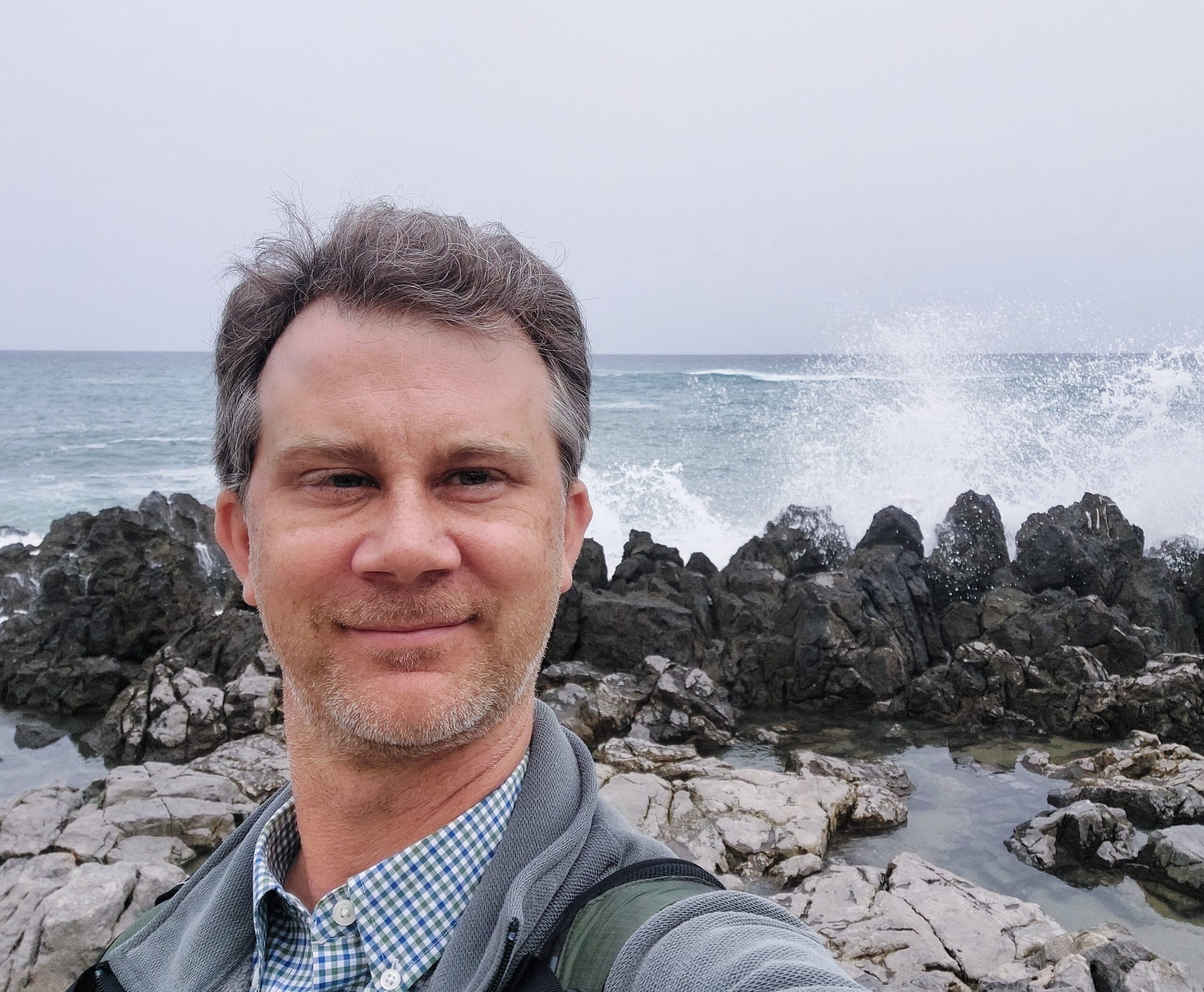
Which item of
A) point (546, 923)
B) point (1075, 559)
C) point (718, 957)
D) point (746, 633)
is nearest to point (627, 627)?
point (746, 633)

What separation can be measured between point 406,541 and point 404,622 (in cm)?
15

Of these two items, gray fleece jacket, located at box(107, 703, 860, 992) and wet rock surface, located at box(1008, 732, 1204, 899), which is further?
wet rock surface, located at box(1008, 732, 1204, 899)

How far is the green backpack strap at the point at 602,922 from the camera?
1.24 meters

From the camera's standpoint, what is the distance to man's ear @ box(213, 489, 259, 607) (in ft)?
6.27

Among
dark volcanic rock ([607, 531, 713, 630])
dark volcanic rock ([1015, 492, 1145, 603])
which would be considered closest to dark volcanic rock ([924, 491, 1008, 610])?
dark volcanic rock ([1015, 492, 1145, 603])

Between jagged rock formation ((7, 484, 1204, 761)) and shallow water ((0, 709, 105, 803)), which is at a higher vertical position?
jagged rock formation ((7, 484, 1204, 761))

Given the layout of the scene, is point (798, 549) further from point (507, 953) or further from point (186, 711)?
point (507, 953)

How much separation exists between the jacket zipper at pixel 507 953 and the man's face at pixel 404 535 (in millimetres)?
355

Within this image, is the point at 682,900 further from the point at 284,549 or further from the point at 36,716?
the point at 36,716

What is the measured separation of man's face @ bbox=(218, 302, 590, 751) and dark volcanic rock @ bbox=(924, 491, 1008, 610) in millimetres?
11062

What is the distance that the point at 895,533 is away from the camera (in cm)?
1330

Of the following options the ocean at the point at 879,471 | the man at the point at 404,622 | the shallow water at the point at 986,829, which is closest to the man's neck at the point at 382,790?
the man at the point at 404,622

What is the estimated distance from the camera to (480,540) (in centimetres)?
157

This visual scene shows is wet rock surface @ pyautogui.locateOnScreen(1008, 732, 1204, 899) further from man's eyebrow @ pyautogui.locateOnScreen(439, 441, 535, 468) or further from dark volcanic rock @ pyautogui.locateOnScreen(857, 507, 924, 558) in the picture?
man's eyebrow @ pyautogui.locateOnScreen(439, 441, 535, 468)
